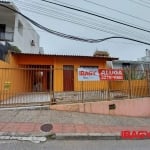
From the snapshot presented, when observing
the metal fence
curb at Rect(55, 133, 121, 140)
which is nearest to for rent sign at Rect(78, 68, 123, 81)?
the metal fence

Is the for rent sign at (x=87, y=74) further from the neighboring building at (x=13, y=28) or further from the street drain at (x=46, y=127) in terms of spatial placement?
the neighboring building at (x=13, y=28)

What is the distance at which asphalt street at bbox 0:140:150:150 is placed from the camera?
709cm

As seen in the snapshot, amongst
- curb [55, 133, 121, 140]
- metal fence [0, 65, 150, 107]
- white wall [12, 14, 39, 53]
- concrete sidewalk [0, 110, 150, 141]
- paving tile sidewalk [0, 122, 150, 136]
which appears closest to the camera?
curb [55, 133, 121, 140]

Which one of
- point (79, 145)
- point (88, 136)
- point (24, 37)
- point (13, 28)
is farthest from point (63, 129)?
point (24, 37)

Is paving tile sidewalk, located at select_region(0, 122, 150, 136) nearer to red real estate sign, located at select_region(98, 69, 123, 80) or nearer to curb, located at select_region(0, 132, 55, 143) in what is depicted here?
curb, located at select_region(0, 132, 55, 143)

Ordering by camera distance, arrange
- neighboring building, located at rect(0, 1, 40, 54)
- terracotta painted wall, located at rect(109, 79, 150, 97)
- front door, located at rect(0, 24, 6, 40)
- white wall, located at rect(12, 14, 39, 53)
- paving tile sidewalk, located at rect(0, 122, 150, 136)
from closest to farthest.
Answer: paving tile sidewalk, located at rect(0, 122, 150, 136) → terracotta painted wall, located at rect(109, 79, 150, 97) → neighboring building, located at rect(0, 1, 40, 54) → front door, located at rect(0, 24, 6, 40) → white wall, located at rect(12, 14, 39, 53)

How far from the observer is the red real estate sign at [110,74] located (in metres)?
13.0

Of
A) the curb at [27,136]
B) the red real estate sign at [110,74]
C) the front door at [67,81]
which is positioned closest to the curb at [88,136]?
the curb at [27,136]

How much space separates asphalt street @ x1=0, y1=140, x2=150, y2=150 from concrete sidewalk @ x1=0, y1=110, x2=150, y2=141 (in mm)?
339

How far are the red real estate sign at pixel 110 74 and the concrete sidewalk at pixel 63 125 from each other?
218 cm

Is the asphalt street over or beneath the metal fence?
beneath

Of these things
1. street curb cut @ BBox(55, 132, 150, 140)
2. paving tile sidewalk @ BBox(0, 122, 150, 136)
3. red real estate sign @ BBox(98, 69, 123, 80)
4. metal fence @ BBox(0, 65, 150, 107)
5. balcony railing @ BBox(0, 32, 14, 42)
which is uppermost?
balcony railing @ BBox(0, 32, 14, 42)

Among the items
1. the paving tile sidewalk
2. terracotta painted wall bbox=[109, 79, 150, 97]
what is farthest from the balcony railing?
the paving tile sidewalk

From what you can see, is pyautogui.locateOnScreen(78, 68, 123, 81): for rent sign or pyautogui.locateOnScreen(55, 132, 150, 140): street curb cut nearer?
pyautogui.locateOnScreen(55, 132, 150, 140): street curb cut
